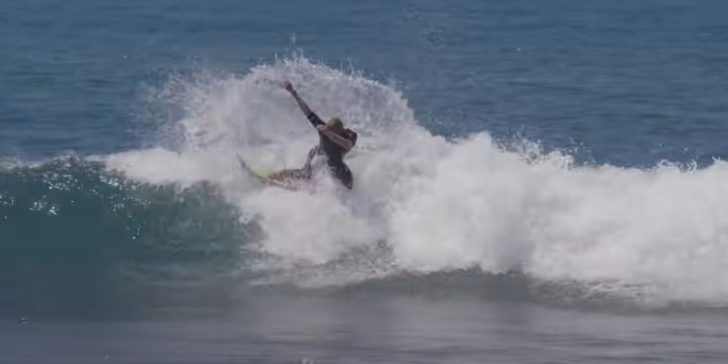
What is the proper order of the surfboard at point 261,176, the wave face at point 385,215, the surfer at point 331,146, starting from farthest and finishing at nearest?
the surfboard at point 261,176
the surfer at point 331,146
the wave face at point 385,215

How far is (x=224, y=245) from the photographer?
821 inches

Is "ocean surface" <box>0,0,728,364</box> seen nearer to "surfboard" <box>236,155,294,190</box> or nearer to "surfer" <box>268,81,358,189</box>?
"surfboard" <box>236,155,294,190</box>

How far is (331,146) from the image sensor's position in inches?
802

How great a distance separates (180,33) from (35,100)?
6.63 metres

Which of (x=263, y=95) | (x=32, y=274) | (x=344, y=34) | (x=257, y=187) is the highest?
(x=344, y=34)

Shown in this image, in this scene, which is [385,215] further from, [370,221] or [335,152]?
[335,152]

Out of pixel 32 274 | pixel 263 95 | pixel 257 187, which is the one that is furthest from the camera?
pixel 263 95

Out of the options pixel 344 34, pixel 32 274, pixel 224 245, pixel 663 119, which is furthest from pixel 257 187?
pixel 344 34

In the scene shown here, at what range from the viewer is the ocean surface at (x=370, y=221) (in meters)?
16.9

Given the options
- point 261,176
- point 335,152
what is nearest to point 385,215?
point 335,152

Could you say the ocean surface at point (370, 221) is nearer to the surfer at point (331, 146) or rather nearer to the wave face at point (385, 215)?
the wave face at point (385, 215)

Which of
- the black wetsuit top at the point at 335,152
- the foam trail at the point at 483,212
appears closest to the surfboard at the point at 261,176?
Result: the foam trail at the point at 483,212

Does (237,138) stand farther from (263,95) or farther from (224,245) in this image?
(224,245)

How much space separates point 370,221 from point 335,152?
86cm
